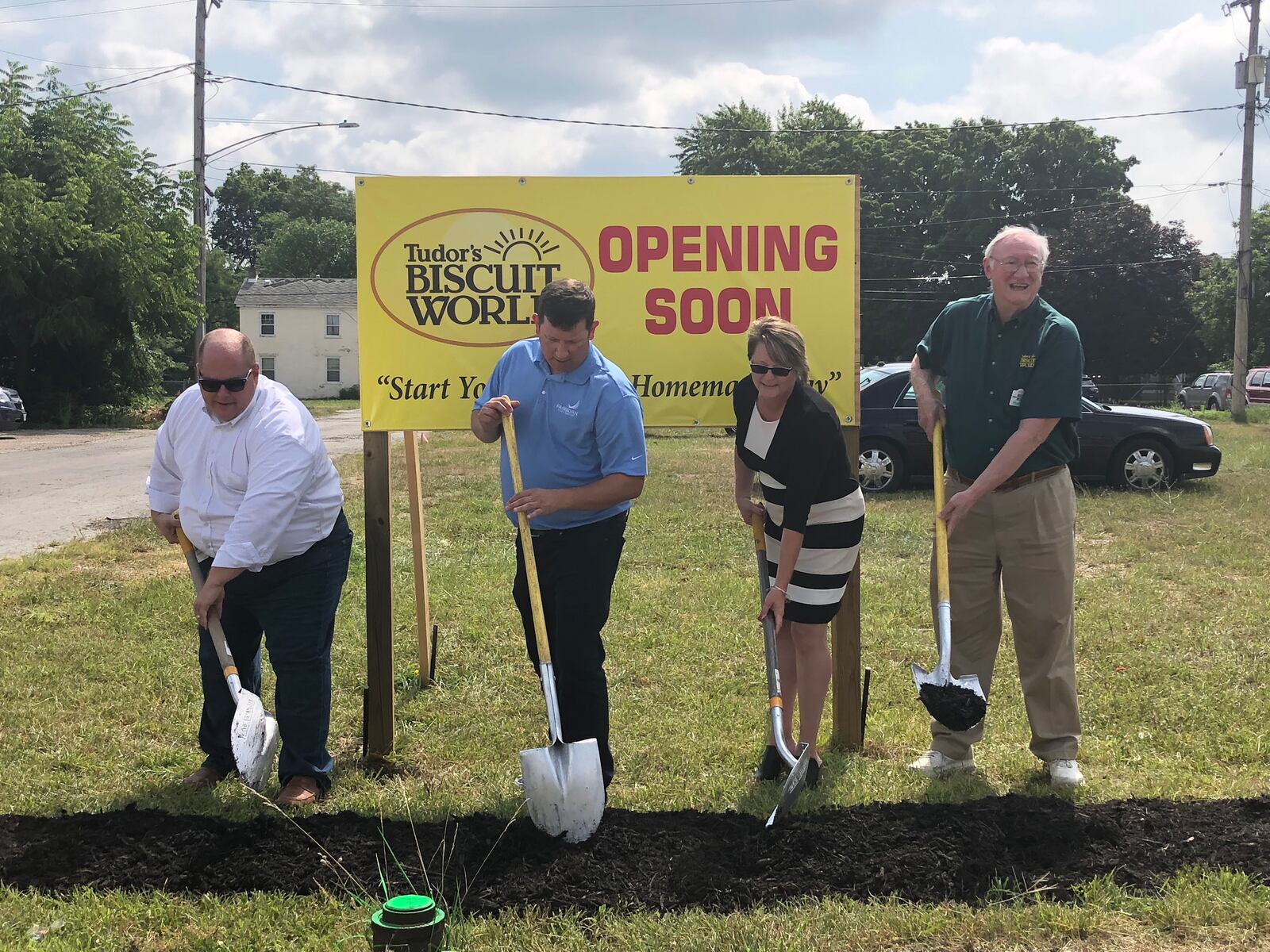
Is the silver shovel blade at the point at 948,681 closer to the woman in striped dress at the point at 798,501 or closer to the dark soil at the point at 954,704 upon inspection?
the dark soil at the point at 954,704

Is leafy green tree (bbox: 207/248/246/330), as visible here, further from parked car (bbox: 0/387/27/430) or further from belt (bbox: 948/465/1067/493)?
belt (bbox: 948/465/1067/493)

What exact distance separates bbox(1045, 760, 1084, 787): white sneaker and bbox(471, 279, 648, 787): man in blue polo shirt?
1781 millimetres

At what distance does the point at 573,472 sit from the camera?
4016mm

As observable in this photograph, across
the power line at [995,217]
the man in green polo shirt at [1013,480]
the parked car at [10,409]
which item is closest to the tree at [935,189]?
the power line at [995,217]

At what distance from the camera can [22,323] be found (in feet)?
87.9

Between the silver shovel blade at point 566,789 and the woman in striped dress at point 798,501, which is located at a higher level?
the woman in striped dress at point 798,501

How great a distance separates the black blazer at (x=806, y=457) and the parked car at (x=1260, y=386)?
33472 mm

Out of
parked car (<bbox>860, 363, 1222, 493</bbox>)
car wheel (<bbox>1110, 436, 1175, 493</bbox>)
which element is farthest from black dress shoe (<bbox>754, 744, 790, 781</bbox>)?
car wheel (<bbox>1110, 436, 1175, 493</bbox>)

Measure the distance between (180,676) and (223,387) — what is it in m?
2.56

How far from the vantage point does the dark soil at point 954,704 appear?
389cm

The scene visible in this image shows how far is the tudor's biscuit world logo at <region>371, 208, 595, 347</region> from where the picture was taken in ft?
15.0

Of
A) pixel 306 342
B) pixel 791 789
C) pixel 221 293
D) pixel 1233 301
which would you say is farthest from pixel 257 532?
pixel 306 342

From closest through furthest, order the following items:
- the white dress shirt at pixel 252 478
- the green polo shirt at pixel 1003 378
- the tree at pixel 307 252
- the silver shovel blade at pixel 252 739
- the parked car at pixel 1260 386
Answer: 1. the silver shovel blade at pixel 252 739
2. the white dress shirt at pixel 252 478
3. the green polo shirt at pixel 1003 378
4. the parked car at pixel 1260 386
5. the tree at pixel 307 252

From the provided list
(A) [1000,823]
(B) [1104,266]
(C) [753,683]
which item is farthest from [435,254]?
(B) [1104,266]
